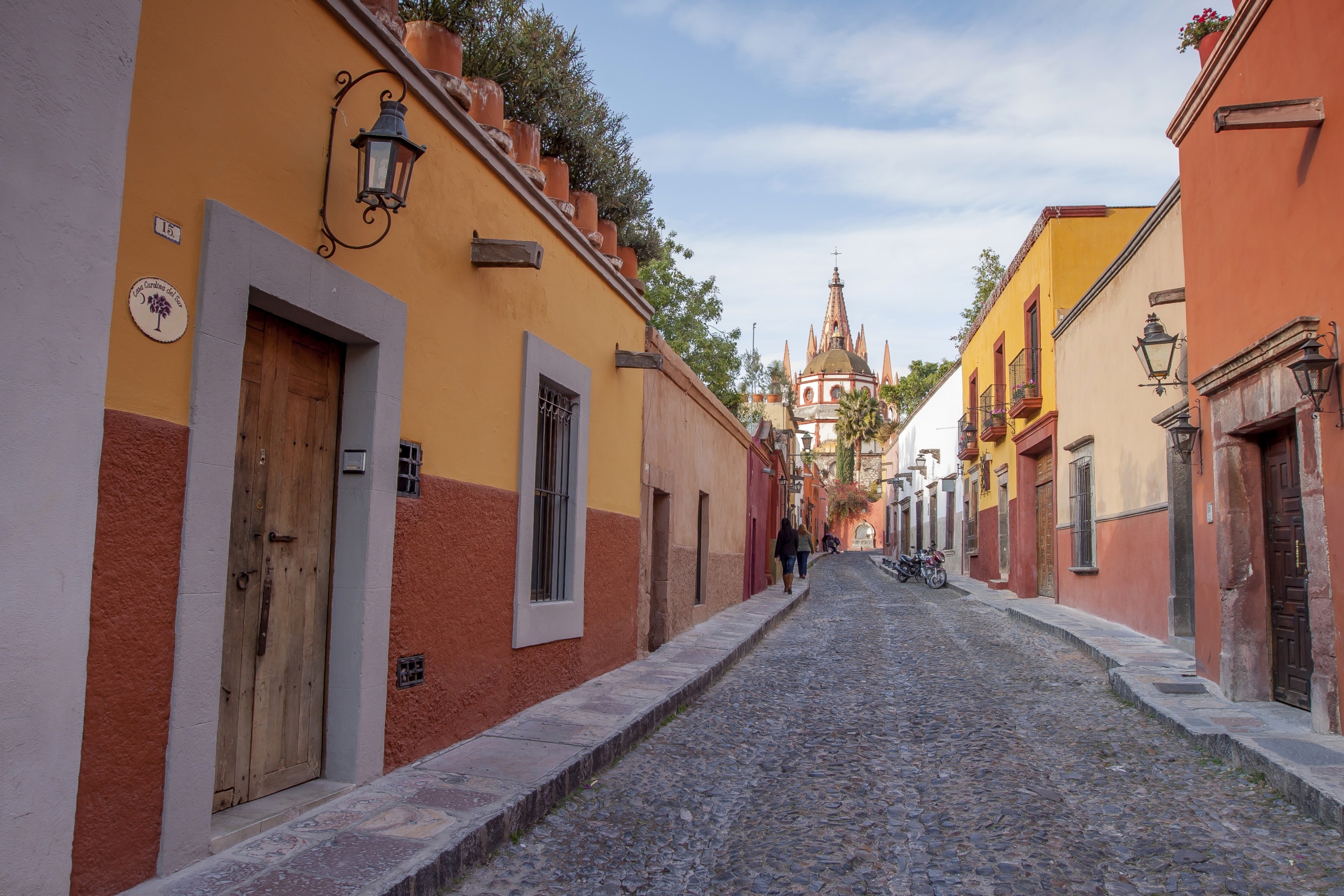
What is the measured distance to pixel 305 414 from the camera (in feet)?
14.0

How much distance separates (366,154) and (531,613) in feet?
11.0

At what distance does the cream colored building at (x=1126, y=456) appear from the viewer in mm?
10156

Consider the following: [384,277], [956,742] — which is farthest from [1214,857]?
[384,277]

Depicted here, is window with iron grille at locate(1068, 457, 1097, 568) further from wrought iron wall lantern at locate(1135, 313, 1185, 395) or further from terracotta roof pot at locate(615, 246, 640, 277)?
terracotta roof pot at locate(615, 246, 640, 277)

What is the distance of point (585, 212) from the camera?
772cm

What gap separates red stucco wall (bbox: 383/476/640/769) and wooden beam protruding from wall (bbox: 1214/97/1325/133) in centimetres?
514

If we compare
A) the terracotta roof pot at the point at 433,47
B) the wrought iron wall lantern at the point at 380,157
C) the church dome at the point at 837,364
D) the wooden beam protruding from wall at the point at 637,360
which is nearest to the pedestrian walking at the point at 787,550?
the wooden beam protruding from wall at the point at 637,360

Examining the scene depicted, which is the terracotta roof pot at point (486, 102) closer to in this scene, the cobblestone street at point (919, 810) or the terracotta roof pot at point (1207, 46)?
the cobblestone street at point (919, 810)

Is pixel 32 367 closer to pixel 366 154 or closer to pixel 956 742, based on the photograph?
pixel 366 154

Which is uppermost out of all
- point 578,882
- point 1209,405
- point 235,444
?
point 1209,405

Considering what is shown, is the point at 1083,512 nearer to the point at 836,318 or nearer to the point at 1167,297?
the point at 1167,297

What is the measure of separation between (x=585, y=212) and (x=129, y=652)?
5.49 metres

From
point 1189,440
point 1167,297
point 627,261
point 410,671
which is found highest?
point 627,261

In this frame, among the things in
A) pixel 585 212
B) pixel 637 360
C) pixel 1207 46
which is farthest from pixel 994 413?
pixel 585 212
